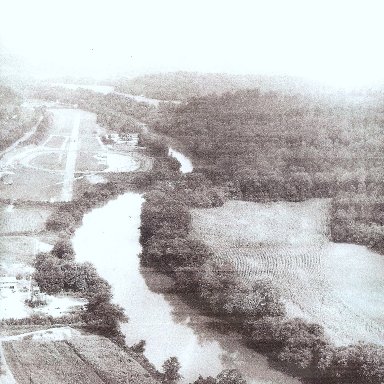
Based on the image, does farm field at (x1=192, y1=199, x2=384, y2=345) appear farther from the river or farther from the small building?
the small building

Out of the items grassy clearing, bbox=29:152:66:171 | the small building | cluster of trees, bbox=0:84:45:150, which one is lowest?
the small building

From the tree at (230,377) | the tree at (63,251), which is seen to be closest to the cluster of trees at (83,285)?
the tree at (63,251)

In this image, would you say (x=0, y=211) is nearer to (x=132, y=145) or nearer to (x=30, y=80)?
(x=132, y=145)

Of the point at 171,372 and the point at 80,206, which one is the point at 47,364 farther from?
the point at 80,206

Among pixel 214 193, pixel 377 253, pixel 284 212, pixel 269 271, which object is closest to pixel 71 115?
pixel 214 193

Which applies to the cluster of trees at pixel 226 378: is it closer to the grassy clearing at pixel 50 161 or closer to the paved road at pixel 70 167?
the paved road at pixel 70 167

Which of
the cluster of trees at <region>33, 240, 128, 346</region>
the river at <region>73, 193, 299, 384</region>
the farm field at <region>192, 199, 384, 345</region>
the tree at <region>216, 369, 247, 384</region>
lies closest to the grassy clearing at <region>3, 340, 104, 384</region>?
the cluster of trees at <region>33, 240, 128, 346</region>
